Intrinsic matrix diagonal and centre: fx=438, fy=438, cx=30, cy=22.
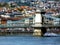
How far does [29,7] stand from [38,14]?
294 inches

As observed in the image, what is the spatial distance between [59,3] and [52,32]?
6923mm

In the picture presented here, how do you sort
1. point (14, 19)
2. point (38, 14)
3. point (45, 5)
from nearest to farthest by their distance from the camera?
point (38, 14), point (14, 19), point (45, 5)

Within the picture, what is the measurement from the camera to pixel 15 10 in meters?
29.5

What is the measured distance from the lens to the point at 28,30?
73.0 ft

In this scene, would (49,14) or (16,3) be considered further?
(16,3)

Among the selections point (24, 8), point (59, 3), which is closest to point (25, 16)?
point (24, 8)

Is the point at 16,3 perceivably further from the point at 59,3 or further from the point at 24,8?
the point at 59,3

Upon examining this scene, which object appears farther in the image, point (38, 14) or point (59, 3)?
point (59, 3)

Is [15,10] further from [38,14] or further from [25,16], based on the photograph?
[38,14]

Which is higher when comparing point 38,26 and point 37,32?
point 38,26

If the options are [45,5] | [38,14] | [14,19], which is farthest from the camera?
[45,5]

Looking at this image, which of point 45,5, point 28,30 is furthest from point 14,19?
point 28,30

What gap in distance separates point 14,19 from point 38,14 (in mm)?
6100

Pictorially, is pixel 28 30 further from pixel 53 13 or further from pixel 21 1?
pixel 21 1
